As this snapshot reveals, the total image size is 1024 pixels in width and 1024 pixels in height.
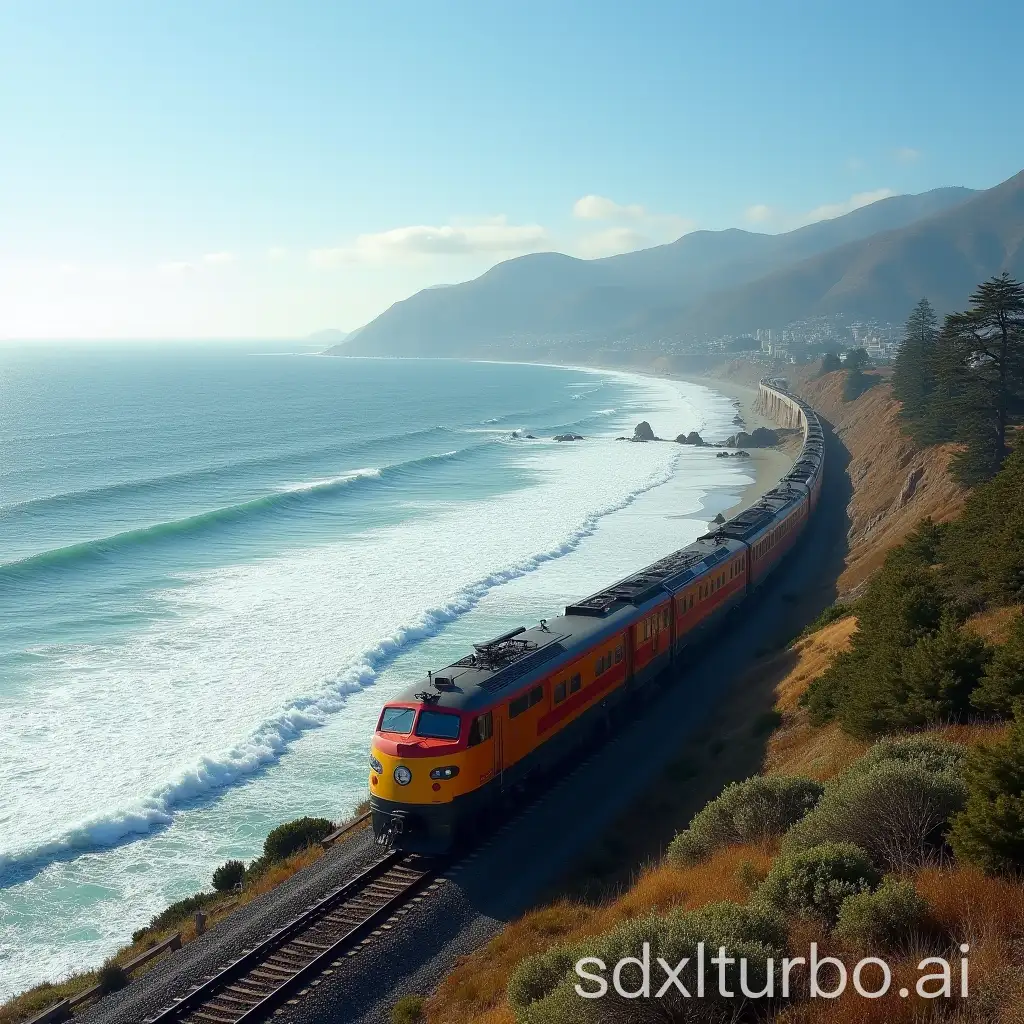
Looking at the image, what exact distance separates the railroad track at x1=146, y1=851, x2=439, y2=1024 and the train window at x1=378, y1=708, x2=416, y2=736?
224 cm

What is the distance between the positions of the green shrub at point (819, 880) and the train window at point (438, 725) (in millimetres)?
7261

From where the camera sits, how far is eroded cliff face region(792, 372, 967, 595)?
127 ft

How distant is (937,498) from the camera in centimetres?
4147

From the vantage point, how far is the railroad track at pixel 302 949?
1287cm

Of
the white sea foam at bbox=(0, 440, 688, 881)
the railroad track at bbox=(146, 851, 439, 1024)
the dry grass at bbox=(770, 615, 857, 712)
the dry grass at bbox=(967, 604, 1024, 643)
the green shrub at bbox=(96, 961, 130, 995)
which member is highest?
the dry grass at bbox=(967, 604, 1024, 643)

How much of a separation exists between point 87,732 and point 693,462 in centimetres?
6762

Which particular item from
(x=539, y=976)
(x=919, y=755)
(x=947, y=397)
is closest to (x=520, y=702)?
(x=919, y=755)

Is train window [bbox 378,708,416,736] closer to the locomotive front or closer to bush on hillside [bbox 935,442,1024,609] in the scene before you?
the locomotive front

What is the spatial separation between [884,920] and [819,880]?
993mm

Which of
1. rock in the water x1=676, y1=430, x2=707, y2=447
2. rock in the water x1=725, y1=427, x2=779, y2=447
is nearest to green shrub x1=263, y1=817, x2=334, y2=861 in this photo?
rock in the water x1=725, y1=427, x2=779, y2=447

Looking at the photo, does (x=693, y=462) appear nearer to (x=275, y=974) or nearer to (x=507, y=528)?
(x=507, y=528)

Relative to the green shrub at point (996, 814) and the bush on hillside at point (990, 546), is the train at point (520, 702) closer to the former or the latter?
the bush on hillside at point (990, 546)

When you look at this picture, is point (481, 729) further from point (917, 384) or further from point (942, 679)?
point (917, 384)

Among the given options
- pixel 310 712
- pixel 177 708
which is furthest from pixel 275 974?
pixel 177 708
